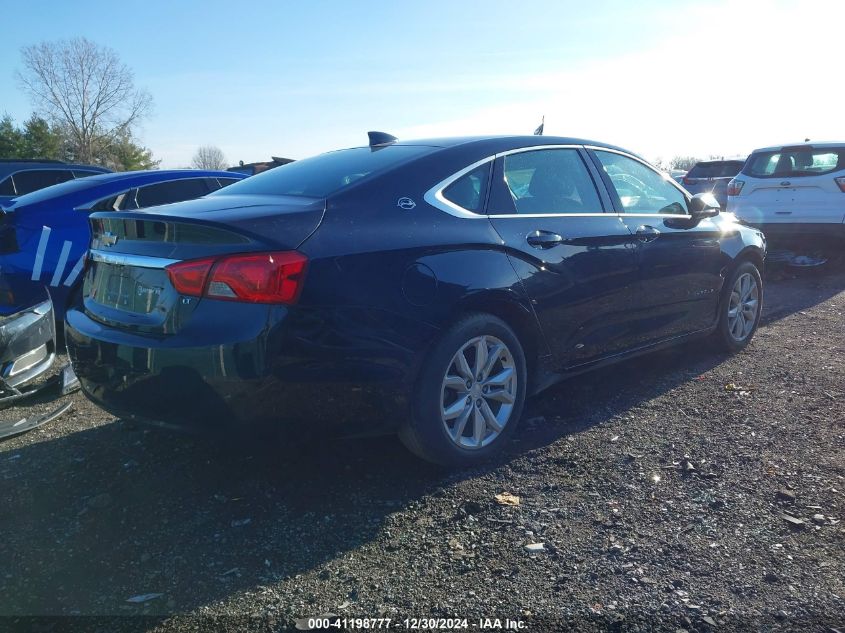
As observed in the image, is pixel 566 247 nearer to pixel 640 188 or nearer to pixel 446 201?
pixel 446 201

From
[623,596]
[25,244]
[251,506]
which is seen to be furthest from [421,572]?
[25,244]

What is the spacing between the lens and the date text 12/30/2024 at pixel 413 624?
2424mm

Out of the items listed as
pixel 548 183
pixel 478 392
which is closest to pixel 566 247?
pixel 548 183

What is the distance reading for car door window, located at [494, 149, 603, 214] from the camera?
13.2 ft

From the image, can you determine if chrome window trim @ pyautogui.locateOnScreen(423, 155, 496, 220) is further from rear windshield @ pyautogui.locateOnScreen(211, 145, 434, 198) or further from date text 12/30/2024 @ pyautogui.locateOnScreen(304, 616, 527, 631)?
date text 12/30/2024 @ pyautogui.locateOnScreen(304, 616, 527, 631)

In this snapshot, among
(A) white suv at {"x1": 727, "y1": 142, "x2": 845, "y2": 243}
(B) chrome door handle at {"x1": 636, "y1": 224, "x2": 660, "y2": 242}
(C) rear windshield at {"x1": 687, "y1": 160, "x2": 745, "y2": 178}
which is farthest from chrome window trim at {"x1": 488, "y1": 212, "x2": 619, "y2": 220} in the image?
(C) rear windshield at {"x1": 687, "y1": 160, "x2": 745, "y2": 178}

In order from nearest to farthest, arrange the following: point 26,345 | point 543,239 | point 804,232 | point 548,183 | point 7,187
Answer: point 543,239
point 548,183
point 26,345
point 804,232
point 7,187

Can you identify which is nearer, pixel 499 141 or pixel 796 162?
pixel 499 141

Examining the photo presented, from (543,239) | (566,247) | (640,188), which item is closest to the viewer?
(543,239)

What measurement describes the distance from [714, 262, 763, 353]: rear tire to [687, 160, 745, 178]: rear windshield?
40.5 feet

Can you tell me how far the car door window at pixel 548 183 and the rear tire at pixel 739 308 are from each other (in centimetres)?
176

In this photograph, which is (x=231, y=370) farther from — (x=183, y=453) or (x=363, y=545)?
(x=183, y=453)

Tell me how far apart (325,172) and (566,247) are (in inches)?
54.8

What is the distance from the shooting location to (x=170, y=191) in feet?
22.6
